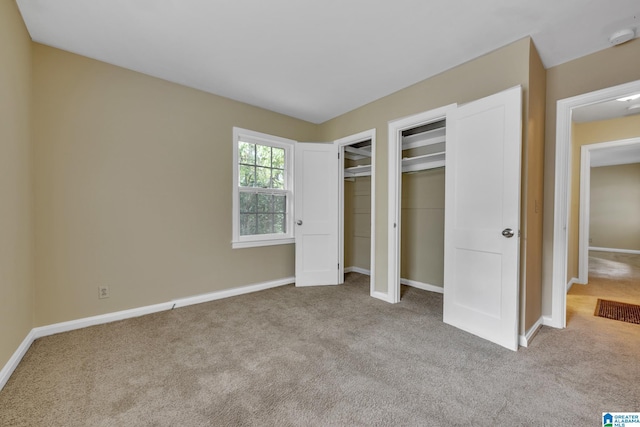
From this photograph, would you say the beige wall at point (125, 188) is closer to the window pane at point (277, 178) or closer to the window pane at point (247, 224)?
the window pane at point (247, 224)

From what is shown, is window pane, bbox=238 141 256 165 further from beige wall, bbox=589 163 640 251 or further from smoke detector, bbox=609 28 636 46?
beige wall, bbox=589 163 640 251

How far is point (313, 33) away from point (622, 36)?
249 centimetres

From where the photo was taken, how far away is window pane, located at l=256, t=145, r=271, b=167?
12.8ft

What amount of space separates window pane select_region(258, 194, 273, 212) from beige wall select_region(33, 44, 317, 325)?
1.63ft

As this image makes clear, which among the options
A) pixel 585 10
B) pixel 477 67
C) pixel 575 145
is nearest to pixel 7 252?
pixel 477 67

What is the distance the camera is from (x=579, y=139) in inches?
156

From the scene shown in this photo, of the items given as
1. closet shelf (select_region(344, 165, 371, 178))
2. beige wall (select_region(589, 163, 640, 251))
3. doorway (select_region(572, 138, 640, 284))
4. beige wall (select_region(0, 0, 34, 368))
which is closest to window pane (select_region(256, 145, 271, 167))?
closet shelf (select_region(344, 165, 371, 178))

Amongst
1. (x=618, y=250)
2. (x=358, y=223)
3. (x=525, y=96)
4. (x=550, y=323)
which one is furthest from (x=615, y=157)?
→ (x=525, y=96)

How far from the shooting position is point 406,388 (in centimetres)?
171

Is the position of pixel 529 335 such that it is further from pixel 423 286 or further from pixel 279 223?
pixel 279 223

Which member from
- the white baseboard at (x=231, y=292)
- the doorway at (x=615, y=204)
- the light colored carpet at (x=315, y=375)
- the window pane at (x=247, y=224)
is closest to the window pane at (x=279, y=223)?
the window pane at (x=247, y=224)

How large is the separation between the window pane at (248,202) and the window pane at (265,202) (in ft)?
0.22

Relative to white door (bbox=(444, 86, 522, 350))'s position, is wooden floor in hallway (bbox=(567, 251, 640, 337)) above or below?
below

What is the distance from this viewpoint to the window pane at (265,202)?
12.8 feet
